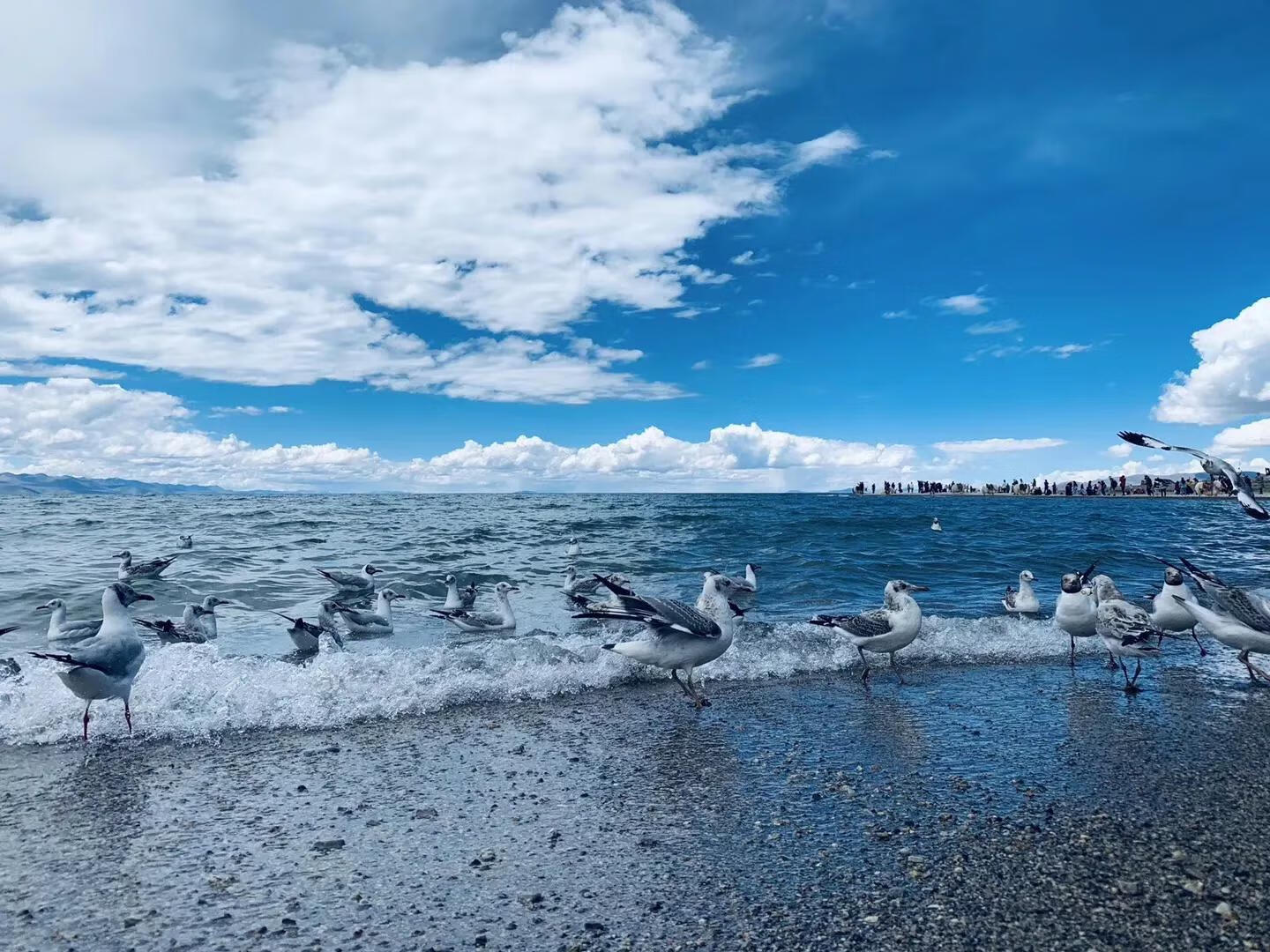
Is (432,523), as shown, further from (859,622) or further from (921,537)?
(859,622)

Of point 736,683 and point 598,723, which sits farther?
point 736,683

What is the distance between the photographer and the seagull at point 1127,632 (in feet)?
32.0

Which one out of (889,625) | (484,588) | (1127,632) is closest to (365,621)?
(484,588)

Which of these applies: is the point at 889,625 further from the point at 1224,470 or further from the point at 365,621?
the point at 365,621

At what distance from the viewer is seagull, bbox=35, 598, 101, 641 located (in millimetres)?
11469

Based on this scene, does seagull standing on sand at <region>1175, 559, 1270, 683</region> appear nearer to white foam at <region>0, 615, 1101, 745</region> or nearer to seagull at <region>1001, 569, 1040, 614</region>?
white foam at <region>0, 615, 1101, 745</region>

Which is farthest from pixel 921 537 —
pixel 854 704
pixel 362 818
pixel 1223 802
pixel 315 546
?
pixel 362 818

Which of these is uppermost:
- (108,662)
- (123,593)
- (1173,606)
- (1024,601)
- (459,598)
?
(123,593)

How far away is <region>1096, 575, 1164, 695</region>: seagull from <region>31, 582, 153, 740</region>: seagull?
36.1ft

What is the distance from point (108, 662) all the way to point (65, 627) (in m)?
6.13

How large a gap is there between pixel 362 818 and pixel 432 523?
126ft

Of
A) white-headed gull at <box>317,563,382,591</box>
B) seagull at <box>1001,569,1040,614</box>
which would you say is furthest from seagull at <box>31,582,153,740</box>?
seagull at <box>1001,569,1040,614</box>

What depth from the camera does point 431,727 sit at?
305 inches

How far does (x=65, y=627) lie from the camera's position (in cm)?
1231
